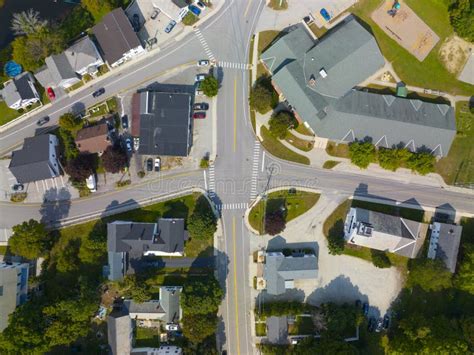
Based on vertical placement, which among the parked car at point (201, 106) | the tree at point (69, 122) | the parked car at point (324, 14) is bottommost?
the tree at point (69, 122)

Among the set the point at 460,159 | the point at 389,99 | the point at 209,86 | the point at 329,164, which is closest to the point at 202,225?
the point at 209,86

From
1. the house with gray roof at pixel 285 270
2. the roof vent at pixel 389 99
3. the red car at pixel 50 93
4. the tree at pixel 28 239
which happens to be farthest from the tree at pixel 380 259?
the red car at pixel 50 93

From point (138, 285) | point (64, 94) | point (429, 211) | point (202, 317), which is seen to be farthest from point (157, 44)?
point (429, 211)

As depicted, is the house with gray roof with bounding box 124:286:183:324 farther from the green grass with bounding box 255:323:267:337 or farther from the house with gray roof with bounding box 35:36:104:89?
the house with gray roof with bounding box 35:36:104:89

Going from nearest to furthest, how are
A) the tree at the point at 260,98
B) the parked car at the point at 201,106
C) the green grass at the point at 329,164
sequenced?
the tree at the point at 260,98 → the green grass at the point at 329,164 → the parked car at the point at 201,106

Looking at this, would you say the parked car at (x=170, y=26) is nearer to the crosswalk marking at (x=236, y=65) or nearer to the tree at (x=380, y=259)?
the crosswalk marking at (x=236, y=65)

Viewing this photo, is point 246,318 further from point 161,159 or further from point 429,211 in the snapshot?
point 429,211

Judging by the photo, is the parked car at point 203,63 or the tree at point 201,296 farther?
the parked car at point 203,63
